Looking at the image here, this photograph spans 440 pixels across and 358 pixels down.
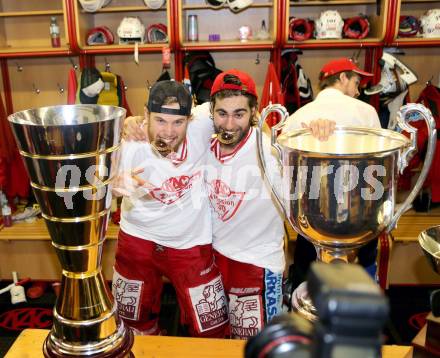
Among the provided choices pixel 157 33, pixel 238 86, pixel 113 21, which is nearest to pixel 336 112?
pixel 238 86

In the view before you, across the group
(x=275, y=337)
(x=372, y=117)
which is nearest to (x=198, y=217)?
(x=372, y=117)

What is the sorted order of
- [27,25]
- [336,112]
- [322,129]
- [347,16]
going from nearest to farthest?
[322,129] → [336,112] → [347,16] → [27,25]

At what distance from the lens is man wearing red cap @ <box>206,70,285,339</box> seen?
1.61m

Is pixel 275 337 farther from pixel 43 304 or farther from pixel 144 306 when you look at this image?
pixel 43 304

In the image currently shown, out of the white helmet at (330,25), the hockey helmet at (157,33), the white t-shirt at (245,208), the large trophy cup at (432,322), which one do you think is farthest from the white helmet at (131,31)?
the large trophy cup at (432,322)

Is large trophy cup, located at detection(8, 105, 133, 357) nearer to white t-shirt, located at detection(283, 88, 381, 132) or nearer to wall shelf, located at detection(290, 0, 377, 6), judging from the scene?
white t-shirt, located at detection(283, 88, 381, 132)

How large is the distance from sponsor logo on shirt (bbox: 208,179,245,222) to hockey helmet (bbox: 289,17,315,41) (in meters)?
1.67

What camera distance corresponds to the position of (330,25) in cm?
296

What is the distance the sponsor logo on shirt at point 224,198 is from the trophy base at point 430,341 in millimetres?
704

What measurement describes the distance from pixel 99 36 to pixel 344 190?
2.68 m

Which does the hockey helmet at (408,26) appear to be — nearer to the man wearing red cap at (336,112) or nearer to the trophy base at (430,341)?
the man wearing red cap at (336,112)

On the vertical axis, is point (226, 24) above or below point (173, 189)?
above

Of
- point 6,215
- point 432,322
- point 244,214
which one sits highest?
point 244,214

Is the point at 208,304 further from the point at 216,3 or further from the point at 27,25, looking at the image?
the point at 27,25
